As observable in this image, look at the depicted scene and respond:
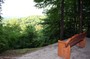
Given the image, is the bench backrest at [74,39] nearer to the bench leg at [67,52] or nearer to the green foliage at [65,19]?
the bench leg at [67,52]

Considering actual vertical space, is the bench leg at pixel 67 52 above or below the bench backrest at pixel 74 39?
below

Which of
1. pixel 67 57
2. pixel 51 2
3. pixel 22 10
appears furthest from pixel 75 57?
pixel 22 10

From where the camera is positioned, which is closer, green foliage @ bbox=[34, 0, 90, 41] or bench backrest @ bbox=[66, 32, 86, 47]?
bench backrest @ bbox=[66, 32, 86, 47]

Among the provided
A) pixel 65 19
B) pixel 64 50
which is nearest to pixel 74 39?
pixel 64 50

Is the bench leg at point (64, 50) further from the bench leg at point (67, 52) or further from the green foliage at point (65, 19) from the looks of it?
the green foliage at point (65, 19)

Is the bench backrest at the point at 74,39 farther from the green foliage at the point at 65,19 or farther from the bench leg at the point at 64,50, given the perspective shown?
the green foliage at the point at 65,19

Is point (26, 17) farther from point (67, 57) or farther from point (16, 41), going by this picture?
point (67, 57)

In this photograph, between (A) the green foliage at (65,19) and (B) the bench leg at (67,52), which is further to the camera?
(A) the green foliage at (65,19)

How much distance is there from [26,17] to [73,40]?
34.4 meters

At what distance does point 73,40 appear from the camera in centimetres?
757

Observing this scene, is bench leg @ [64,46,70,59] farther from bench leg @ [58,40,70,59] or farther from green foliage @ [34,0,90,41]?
green foliage @ [34,0,90,41]

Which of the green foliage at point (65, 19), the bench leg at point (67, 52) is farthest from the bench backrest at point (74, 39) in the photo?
the green foliage at point (65, 19)

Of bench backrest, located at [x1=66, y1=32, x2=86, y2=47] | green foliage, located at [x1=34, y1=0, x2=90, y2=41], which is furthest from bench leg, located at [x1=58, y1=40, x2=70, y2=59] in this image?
A: green foliage, located at [x1=34, y1=0, x2=90, y2=41]

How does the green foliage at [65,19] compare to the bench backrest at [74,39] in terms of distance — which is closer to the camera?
the bench backrest at [74,39]
